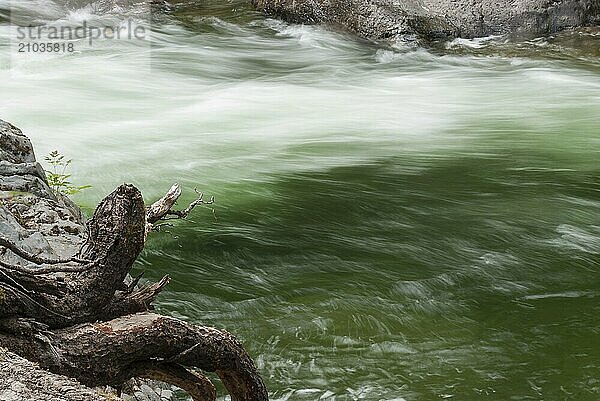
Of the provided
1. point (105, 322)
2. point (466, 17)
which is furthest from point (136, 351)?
point (466, 17)

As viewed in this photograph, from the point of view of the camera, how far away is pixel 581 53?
461 inches

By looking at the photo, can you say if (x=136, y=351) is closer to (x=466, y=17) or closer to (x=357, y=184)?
(x=357, y=184)

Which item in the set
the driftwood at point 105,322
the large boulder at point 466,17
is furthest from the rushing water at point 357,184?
the driftwood at point 105,322

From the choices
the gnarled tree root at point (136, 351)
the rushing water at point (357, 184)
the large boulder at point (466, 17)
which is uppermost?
the large boulder at point (466, 17)

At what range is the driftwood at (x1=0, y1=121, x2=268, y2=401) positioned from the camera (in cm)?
196

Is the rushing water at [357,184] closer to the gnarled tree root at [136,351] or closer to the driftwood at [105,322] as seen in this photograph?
the gnarled tree root at [136,351]

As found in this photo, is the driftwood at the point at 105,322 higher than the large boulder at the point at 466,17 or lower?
lower

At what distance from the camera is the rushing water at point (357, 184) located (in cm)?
466

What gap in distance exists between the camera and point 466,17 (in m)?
12.6

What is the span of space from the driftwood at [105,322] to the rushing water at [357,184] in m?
2.07

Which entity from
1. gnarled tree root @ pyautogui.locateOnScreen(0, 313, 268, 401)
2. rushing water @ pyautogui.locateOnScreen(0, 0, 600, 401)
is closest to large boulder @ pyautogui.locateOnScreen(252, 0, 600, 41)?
rushing water @ pyautogui.locateOnScreen(0, 0, 600, 401)

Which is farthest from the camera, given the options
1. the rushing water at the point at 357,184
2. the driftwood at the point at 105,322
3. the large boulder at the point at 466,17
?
the large boulder at the point at 466,17

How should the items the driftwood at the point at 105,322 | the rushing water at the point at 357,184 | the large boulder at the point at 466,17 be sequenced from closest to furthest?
the driftwood at the point at 105,322, the rushing water at the point at 357,184, the large boulder at the point at 466,17

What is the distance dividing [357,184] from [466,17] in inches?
236
